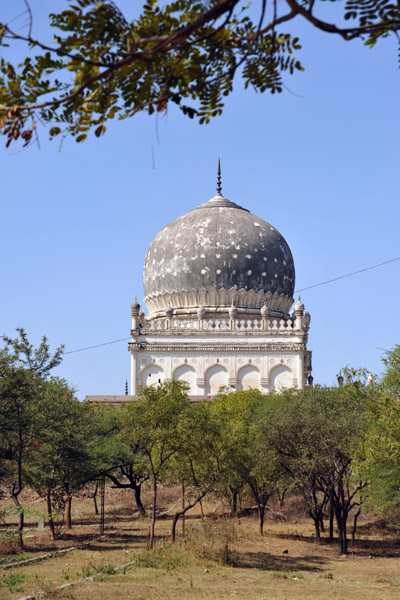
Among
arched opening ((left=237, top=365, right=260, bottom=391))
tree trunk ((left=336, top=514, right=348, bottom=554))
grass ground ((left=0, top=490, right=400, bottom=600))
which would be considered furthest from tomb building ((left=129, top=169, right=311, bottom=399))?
tree trunk ((left=336, top=514, right=348, bottom=554))

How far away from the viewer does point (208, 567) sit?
1747 cm

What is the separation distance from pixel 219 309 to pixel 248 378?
454 cm

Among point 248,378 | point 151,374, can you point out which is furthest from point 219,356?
point 151,374

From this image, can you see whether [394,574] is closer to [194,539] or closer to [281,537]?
[194,539]

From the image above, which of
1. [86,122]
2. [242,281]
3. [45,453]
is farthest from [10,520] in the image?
[86,122]

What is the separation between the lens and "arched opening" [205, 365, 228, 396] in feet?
135

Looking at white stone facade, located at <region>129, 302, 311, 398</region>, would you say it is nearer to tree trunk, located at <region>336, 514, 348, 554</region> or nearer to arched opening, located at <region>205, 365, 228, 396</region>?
arched opening, located at <region>205, 365, 228, 396</region>

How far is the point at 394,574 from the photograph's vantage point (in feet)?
57.8

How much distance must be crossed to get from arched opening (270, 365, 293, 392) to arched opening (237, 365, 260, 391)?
2.72 ft

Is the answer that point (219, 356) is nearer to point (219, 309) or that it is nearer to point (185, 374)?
point (185, 374)

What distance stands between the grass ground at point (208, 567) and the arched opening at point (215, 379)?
15680 mm

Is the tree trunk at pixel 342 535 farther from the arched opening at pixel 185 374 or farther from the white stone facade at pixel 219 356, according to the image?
the arched opening at pixel 185 374

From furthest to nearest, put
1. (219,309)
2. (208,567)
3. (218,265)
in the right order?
(218,265) → (219,309) → (208,567)

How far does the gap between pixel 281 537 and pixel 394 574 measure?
7129 millimetres
